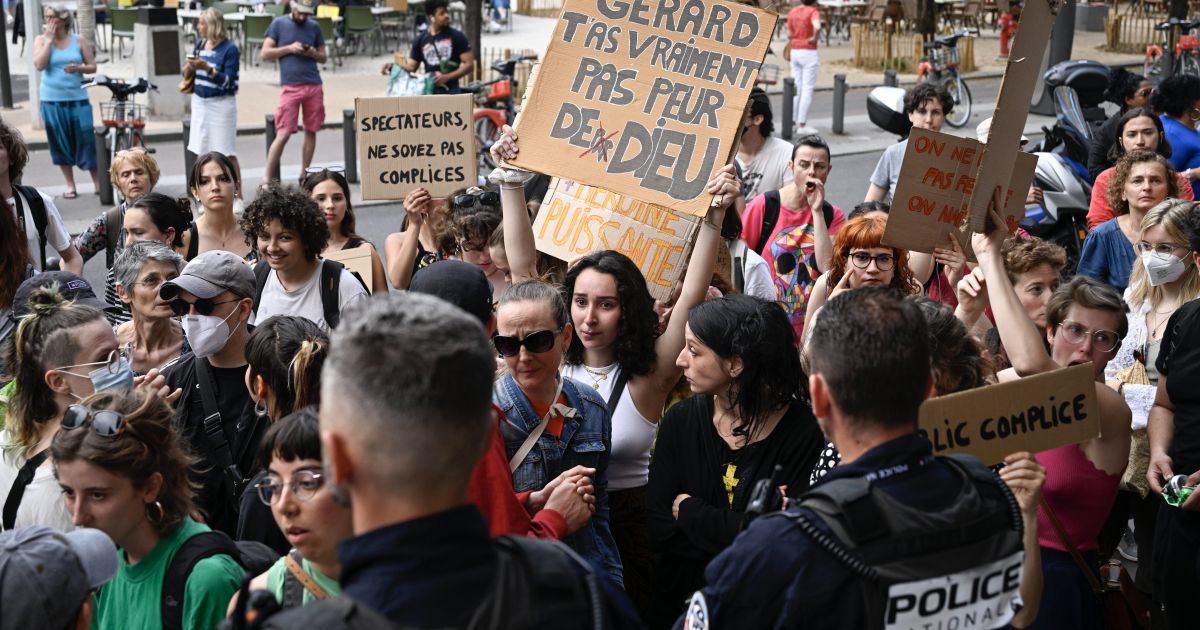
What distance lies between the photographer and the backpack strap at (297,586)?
2889 millimetres

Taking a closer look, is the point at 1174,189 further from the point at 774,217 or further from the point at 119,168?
the point at 119,168

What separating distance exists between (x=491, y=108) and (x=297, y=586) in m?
14.0

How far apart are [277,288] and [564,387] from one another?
233 centimetres

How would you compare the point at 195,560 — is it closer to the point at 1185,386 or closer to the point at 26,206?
the point at 1185,386

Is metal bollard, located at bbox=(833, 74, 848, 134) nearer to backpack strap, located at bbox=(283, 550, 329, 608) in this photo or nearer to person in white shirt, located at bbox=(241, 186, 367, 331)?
person in white shirt, located at bbox=(241, 186, 367, 331)

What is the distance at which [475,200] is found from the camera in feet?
22.0

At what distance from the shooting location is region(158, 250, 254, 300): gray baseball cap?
487 cm

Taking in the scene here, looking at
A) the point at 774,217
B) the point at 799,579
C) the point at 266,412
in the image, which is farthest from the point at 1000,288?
the point at 774,217

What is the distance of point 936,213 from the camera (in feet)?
16.5

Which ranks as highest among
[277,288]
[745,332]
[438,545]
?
[438,545]

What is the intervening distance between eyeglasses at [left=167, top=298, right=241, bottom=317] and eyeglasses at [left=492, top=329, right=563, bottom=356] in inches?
56.1

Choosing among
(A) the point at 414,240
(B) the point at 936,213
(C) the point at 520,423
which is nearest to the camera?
(C) the point at 520,423

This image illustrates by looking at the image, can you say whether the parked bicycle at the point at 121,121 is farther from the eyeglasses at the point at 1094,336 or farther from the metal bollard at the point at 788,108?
the eyeglasses at the point at 1094,336

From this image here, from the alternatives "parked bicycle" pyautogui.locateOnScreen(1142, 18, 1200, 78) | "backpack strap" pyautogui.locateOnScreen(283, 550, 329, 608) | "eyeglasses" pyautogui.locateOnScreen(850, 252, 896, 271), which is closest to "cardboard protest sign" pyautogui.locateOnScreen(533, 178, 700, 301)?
"eyeglasses" pyautogui.locateOnScreen(850, 252, 896, 271)
